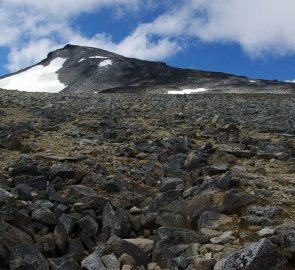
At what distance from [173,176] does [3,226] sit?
4314 mm

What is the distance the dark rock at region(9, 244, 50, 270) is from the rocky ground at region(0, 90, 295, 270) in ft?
0.05

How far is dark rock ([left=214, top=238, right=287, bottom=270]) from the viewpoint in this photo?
16.8ft

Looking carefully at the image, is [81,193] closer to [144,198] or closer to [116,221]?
[144,198]

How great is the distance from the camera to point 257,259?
16.8 feet

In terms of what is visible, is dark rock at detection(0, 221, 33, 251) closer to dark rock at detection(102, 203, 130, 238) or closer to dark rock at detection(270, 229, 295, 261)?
dark rock at detection(102, 203, 130, 238)

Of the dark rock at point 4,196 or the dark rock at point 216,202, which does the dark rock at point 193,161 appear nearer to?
the dark rock at point 216,202

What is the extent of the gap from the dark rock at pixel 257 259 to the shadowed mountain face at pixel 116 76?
55.6 m

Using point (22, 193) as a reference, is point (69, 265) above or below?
below

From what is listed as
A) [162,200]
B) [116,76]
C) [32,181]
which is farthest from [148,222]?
[116,76]

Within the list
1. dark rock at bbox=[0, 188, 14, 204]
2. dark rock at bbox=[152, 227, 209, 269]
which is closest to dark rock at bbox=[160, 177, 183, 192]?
dark rock at bbox=[152, 227, 209, 269]

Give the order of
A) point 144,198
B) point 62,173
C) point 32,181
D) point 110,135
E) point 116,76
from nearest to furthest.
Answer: point 144,198 → point 32,181 → point 62,173 → point 110,135 → point 116,76

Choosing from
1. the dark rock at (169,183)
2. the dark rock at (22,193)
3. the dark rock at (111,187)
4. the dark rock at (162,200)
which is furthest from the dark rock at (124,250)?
the dark rock at (169,183)

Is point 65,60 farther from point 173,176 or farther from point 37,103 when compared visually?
point 173,176

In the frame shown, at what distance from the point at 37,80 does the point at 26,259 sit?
347 ft
